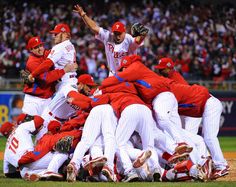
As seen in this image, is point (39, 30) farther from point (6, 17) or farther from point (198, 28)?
point (198, 28)

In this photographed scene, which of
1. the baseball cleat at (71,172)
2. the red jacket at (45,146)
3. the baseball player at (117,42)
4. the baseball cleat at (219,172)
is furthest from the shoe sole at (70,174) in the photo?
the baseball player at (117,42)

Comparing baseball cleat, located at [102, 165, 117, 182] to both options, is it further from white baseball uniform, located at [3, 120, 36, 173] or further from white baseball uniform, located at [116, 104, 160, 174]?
white baseball uniform, located at [3, 120, 36, 173]

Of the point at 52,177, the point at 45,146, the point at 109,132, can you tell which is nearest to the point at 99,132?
the point at 109,132

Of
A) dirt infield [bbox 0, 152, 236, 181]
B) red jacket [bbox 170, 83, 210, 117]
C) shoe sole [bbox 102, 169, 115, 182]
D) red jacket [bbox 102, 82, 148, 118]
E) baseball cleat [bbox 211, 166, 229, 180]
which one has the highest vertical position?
red jacket [bbox 102, 82, 148, 118]

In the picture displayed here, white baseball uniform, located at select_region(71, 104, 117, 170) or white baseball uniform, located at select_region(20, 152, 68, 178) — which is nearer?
white baseball uniform, located at select_region(71, 104, 117, 170)

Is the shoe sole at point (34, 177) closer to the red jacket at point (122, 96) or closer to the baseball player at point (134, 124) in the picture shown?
the baseball player at point (134, 124)

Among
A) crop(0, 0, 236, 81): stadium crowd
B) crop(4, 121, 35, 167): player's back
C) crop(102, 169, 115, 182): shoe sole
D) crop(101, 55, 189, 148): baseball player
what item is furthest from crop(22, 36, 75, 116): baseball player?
crop(0, 0, 236, 81): stadium crowd

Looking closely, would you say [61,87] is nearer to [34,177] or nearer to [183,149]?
[34,177]
